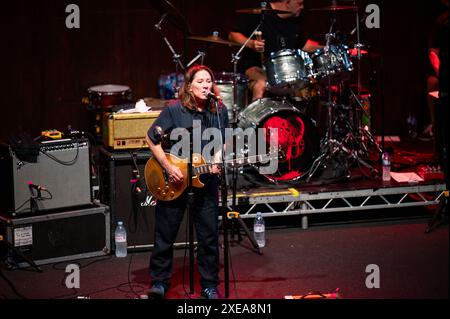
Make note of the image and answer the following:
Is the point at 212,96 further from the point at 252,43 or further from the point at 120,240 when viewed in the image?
the point at 252,43

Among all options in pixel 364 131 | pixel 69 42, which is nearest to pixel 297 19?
pixel 364 131

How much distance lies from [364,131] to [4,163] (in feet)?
13.6

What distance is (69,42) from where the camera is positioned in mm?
10867

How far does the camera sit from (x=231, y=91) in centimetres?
971

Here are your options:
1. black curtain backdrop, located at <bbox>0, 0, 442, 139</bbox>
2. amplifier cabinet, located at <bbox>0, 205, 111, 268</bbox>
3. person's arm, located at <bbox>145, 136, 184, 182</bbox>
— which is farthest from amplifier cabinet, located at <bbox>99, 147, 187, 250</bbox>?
black curtain backdrop, located at <bbox>0, 0, 442, 139</bbox>

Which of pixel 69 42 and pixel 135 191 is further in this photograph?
pixel 69 42

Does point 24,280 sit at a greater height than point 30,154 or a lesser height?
lesser

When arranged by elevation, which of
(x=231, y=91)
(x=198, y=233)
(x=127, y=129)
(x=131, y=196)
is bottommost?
(x=198, y=233)

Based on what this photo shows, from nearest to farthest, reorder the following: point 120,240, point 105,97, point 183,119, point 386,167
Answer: point 183,119
point 120,240
point 386,167
point 105,97

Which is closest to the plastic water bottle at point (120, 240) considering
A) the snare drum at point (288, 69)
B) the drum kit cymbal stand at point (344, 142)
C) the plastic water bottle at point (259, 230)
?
the plastic water bottle at point (259, 230)

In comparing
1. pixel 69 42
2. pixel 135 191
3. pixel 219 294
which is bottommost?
pixel 219 294

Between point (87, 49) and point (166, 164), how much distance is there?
15.3 ft

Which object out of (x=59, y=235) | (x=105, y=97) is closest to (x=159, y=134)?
(x=59, y=235)
